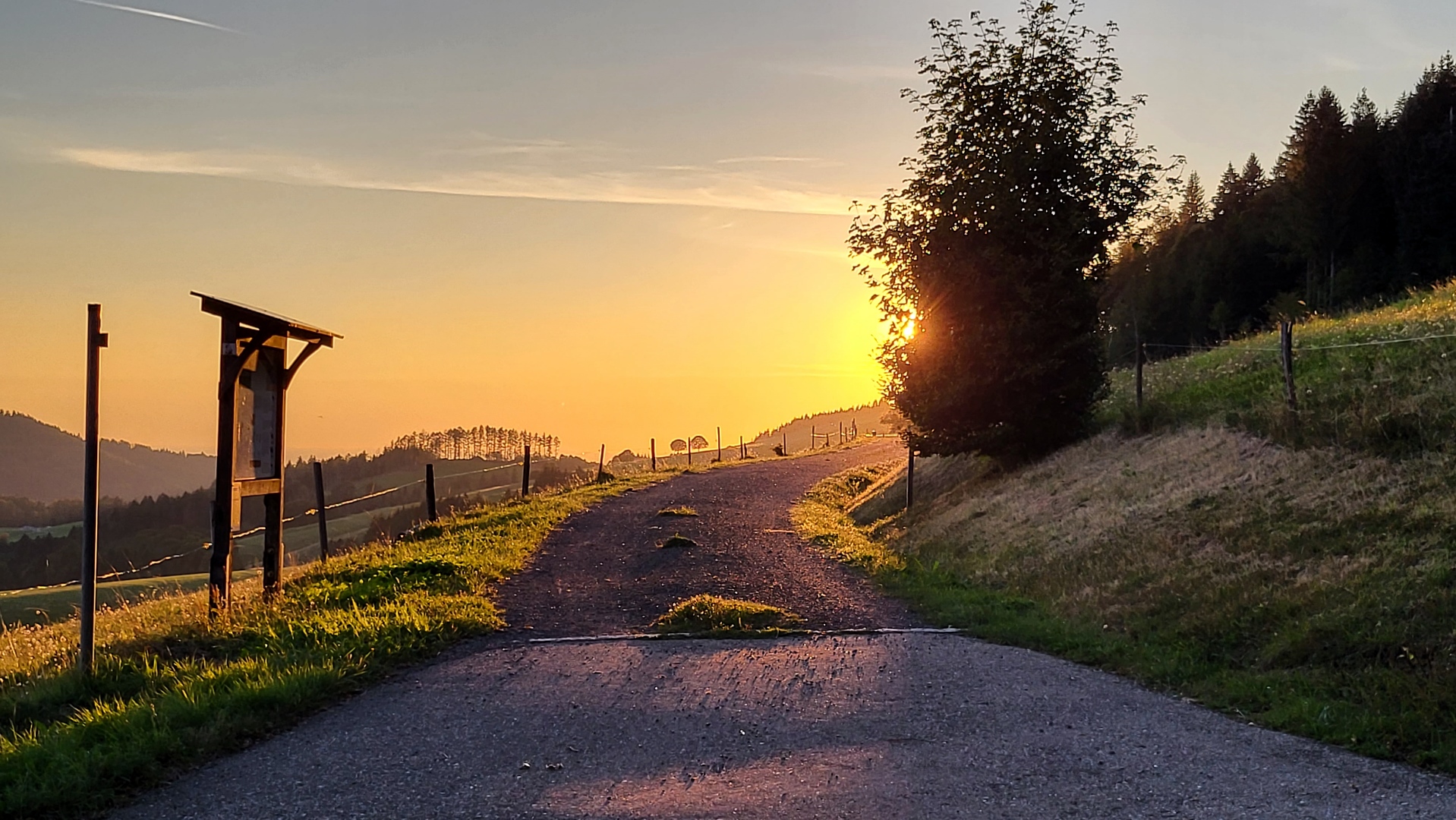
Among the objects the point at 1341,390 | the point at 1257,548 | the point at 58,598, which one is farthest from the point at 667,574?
the point at 58,598

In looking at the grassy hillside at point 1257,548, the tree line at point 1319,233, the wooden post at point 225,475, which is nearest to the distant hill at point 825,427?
the tree line at point 1319,233

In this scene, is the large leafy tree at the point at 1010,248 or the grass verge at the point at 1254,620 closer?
the grass verge at the point at 1254,620

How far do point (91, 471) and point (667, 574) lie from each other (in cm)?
852

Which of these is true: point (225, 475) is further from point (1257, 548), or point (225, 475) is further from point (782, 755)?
point (1257, 548)

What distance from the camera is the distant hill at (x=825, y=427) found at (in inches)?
2709

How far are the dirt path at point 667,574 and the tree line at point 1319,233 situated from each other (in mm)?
26685

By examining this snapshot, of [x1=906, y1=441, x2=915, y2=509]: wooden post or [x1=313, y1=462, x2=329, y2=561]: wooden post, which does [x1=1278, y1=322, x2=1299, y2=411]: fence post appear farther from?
[x1=313, y1=462, x2=329, y2=561]: wooden post

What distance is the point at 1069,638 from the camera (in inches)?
429

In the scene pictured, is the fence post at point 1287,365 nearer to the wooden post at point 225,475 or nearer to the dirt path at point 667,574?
the dirt path at point 667,574

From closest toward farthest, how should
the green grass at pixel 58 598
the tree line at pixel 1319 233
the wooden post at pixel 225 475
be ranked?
the wooden post at pixel 225 475 < the green grass at pixel 58 598 < the tree line at pixel 1319 233

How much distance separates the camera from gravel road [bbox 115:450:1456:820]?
584cm

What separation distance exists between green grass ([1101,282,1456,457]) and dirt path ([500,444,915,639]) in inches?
260

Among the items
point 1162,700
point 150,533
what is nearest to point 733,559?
point 1162,700

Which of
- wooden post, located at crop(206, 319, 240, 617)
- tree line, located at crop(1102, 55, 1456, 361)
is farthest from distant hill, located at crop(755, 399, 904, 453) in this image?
wooden post, located at crop(206, 319, 240, 617)
